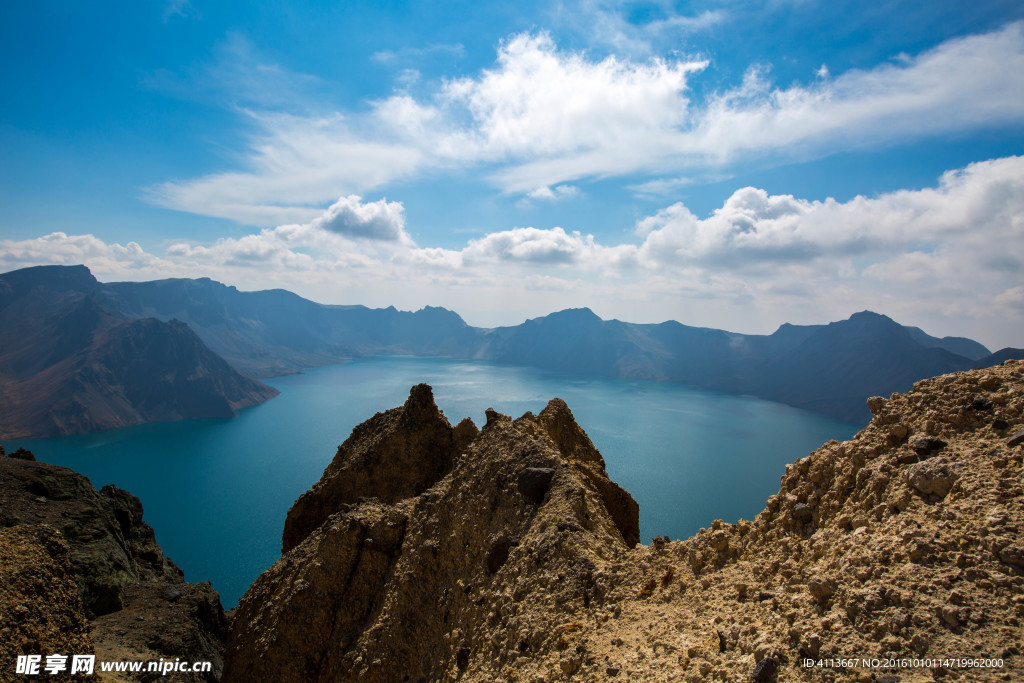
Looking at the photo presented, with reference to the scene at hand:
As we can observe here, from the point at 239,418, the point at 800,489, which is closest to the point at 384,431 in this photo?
the point at 800,489

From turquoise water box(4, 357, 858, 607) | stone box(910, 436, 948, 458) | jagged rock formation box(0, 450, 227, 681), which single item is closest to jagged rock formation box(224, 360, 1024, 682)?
stone box(910, 436, 948, 458)

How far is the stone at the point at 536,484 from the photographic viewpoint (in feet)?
52.0

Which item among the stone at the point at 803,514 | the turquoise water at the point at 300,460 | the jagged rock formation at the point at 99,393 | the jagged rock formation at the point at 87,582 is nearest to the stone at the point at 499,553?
the stone at the point at 803,514

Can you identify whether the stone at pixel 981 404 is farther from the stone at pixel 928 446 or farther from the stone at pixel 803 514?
the stone at pixel 803 514

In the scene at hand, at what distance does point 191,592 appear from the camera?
22828mm

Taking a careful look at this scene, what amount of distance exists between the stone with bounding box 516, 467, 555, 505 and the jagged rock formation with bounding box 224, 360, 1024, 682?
6cm

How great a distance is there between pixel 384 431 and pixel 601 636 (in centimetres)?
1627

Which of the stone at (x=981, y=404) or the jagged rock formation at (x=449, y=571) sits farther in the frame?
the jagged rock formation at (x=449, y=571)

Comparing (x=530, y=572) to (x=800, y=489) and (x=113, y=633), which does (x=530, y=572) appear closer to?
(x=800, y=489)

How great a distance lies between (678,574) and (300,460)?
110342 millimetres

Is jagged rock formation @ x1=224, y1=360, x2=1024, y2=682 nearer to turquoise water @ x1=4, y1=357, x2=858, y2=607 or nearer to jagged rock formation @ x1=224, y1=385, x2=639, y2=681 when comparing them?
jagged rock formation @ x1=224, y1=385, x2=639, y2=681

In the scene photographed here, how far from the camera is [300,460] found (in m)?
107

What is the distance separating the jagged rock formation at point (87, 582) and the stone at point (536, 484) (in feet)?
43.0

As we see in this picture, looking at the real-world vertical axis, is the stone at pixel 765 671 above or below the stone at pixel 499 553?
above
